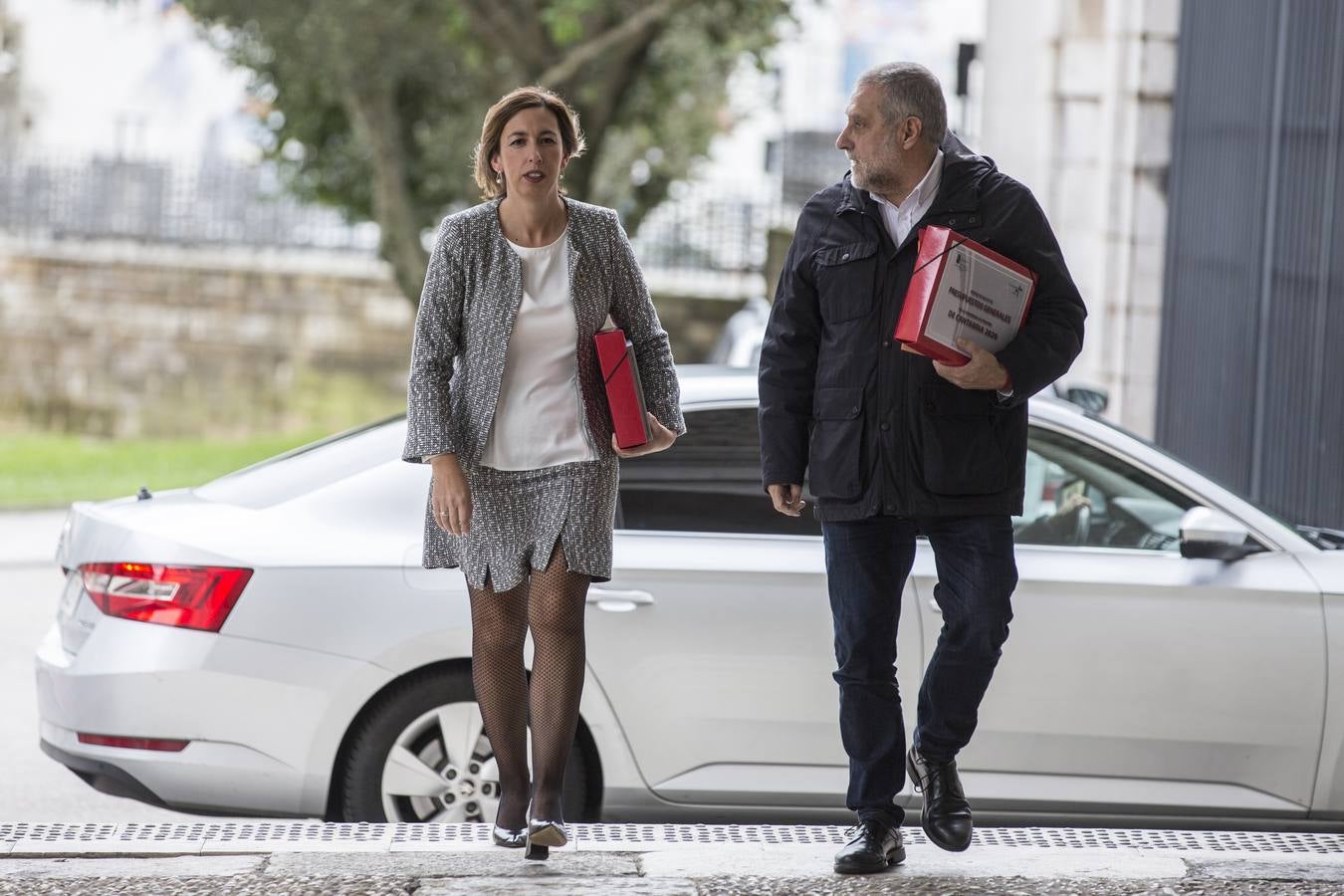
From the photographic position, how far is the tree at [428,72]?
16531 mm

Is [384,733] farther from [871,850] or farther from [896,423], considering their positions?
[896,423]

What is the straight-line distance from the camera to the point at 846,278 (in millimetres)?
3779

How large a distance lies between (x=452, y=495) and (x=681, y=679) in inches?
43.4

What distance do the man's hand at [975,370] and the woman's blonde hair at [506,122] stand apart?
0.94 m

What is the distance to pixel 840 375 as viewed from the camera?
12.4 ft

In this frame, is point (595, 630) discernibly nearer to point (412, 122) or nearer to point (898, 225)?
point (898, 225)

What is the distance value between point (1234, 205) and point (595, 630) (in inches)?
250

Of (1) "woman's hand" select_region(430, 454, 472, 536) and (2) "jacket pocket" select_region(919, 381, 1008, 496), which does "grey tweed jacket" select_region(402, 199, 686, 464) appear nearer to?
(1) "woman's hand" select_region(430, 454, 472, 536)

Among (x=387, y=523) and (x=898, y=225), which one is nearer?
(x=898, y=225)

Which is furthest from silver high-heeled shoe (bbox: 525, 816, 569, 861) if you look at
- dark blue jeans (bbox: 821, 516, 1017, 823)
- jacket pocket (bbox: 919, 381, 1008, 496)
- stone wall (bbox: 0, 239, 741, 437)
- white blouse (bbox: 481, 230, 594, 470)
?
stone wall (bbox: 0, 239, 741, 437)

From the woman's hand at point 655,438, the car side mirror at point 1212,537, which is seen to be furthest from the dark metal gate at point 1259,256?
the woman's hand at point 655,438

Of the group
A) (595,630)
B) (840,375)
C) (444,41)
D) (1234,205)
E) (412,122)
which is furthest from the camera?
(412,122)

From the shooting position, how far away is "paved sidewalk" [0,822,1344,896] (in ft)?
12.1

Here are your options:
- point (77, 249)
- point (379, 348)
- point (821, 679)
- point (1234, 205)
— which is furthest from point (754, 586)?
point (77, 249)
